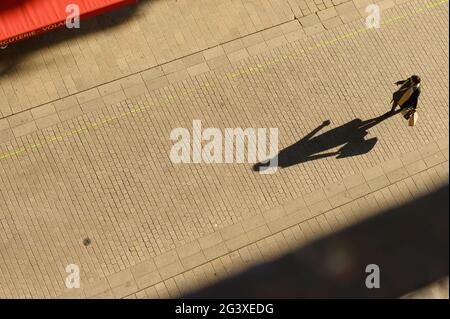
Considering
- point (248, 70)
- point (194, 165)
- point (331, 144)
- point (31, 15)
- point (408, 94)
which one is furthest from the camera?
point (248, 70)

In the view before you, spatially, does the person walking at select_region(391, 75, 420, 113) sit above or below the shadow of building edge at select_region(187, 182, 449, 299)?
above

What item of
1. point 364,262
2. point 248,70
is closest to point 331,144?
point 248,70

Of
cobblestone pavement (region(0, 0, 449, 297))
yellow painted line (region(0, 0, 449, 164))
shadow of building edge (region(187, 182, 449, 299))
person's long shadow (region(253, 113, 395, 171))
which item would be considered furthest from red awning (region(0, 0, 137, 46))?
shadow of building edge (region(187, 182, 449, 299))

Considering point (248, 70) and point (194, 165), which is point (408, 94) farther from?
point (194, 165)

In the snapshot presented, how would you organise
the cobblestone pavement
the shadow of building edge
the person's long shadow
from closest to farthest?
the cobblestone pavement → the shadow of building edge → the person's long shadow

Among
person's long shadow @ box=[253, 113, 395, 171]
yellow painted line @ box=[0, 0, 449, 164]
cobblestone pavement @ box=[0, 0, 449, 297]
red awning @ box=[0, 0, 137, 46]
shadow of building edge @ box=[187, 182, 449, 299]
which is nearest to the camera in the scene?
red awning @ box=[0, 0, 137, 46]

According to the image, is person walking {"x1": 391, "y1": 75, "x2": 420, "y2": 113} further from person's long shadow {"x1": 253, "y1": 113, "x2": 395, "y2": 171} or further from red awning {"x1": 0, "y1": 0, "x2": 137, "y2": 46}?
red awning {"x1": 0, "y1": 0, "x2": 137, "y2": 46}
